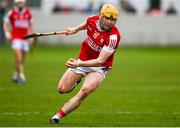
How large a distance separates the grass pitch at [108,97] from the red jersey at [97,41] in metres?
1.28

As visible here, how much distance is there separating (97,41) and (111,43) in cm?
46

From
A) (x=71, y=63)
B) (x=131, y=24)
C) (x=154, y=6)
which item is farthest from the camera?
(x=154, y=6)

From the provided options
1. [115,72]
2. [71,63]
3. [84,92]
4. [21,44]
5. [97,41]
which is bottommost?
[115,72]

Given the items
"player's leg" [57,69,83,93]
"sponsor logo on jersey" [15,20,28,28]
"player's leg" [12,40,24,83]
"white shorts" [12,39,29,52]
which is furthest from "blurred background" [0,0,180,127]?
"sponsor logo on jersey" [15,20,28,28]

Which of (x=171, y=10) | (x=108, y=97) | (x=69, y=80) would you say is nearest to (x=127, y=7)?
(x=171, y=10)

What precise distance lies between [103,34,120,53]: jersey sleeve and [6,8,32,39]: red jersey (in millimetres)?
10724

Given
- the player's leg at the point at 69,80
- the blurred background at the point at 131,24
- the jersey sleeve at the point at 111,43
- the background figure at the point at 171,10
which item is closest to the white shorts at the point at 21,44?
the player's leg at the point at 69,80

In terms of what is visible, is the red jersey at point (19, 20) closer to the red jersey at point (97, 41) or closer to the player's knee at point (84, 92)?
the red jersey at point (97, 41)

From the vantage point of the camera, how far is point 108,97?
2219 centimetres

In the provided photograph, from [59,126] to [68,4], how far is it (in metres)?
37.8

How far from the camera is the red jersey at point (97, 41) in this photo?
53.2 ft

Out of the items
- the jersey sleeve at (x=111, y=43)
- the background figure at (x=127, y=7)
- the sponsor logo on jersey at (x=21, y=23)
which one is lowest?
the background figure at (x=127, y=7)

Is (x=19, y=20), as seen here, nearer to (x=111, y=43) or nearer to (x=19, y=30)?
(x=19, y=30)

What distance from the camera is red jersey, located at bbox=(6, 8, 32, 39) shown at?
2670cm
